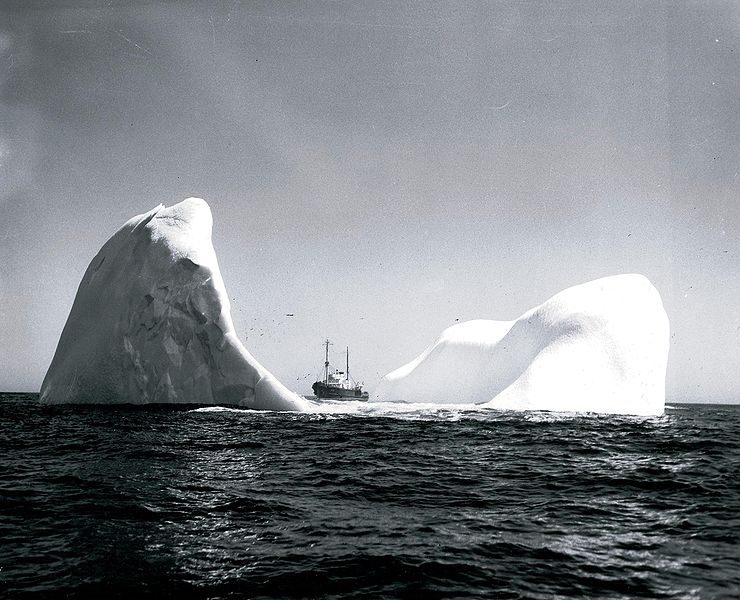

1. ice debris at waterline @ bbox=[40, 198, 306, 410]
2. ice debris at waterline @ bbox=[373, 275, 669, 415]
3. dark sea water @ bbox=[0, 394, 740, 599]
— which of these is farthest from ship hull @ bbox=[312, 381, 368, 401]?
dark sea water @ bbox=[0, 394, 740, 599]

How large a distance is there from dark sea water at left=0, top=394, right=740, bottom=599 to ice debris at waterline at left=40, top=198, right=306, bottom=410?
9.13 meters

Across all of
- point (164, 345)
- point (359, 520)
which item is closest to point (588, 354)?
point (164, 345)

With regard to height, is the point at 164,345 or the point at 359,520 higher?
the point at 164,345

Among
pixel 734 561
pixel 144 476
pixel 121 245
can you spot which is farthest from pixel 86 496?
pixel 121 245

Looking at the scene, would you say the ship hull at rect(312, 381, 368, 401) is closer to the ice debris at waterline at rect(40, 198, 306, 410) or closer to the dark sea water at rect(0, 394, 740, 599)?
the ice debris at waterline at rect(40, 198, 306, 410)

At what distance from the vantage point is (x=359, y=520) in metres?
5.66

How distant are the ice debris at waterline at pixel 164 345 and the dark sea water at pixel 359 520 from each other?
29.9ft

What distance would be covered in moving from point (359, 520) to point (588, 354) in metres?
27.4

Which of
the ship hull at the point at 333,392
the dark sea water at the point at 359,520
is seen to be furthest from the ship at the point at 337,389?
the dark sea water at the point at 359,520

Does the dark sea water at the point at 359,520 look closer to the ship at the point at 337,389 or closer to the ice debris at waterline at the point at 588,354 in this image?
the ice debris at waterline at the point at 588,354

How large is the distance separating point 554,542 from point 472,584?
52.2 inches

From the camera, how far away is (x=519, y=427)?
1605 centimetres

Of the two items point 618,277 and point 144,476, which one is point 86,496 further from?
point 618,277

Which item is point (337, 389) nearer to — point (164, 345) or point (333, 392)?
point (333, 392)
